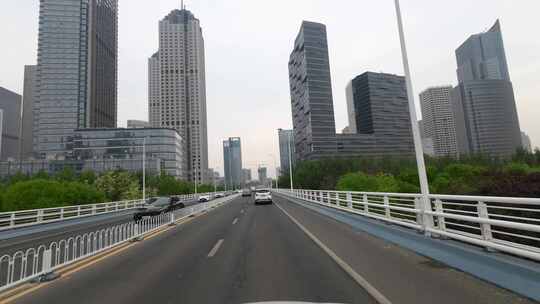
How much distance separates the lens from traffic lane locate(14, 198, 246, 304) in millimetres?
5145

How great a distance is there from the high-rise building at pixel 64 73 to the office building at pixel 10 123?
48.6 m

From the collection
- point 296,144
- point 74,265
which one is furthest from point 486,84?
point 74,265

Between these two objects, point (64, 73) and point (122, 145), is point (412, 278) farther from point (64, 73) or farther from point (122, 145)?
point (64, 73)

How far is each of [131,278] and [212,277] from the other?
189cm

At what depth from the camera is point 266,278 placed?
19.0 ft

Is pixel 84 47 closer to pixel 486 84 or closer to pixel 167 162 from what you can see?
pixel 167 162

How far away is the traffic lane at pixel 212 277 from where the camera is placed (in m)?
4.92

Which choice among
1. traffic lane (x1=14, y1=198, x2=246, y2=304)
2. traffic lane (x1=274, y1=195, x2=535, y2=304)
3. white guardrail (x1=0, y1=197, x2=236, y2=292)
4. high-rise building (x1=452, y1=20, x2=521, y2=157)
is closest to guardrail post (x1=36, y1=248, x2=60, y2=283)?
white guardrail (x1=0, y1=197, x2=236, y2=292)

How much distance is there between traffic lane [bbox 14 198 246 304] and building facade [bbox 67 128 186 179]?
111877 millimetres

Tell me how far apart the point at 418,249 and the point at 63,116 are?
169784mm

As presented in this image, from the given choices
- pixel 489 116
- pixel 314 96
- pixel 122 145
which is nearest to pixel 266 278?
pixel 122 145

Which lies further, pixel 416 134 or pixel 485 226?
pixel 416 134

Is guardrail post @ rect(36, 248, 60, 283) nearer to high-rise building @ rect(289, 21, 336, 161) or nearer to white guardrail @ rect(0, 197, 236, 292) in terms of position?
white guardrail @ rect(0, 197, 236, 292)

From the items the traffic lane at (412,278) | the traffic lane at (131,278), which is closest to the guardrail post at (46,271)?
the traffic lane at (131,278)
